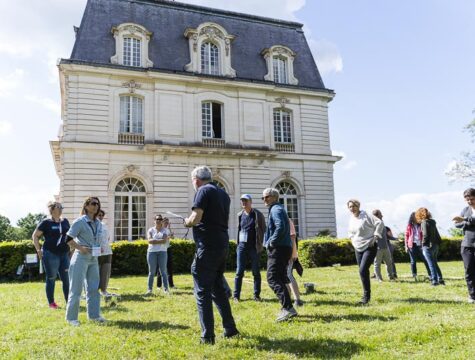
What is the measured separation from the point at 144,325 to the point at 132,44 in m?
18.0

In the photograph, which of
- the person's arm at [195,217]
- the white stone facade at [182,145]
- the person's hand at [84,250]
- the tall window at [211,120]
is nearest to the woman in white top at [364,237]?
the person's arm at [195,217]

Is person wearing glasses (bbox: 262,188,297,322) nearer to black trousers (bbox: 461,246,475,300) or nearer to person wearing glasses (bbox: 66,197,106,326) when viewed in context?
person wearing glasses (bbox: 66,197,106,326)

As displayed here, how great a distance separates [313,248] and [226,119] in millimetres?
8740

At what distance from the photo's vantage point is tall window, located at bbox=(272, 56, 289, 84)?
23844 mm

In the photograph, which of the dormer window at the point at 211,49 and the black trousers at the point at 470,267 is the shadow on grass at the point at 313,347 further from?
the dormer window at the point at 211,49

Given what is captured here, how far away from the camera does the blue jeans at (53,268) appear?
728 cm

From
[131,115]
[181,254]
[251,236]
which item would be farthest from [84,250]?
[131,115]

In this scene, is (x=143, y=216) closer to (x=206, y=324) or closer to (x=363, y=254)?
(x=363, y=254)

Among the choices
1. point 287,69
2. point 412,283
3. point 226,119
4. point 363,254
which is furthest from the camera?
point 287,69

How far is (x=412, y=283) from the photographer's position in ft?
33.0

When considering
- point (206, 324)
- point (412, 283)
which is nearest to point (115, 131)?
point (412, 283)

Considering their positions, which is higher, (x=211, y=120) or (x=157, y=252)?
(x=211, y=120)

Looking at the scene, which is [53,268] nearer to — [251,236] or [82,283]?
[82,283]

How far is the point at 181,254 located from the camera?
15.0 m
